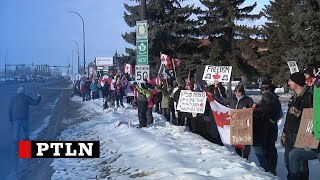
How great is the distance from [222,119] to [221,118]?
5 centimetres

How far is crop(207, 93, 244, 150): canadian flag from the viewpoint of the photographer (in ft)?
32.9

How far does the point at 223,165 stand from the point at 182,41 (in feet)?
94.8

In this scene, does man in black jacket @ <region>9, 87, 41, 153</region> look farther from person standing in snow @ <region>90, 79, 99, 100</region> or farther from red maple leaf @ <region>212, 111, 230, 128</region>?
person standing in snow @ <region>90, 79, 99, 100</region>

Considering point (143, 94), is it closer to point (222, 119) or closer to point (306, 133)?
point (222, 119)

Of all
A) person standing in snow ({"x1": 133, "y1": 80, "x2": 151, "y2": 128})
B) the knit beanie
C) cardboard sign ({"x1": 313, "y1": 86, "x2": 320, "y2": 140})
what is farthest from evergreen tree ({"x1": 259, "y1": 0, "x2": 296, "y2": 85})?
cardboard sign ({"x1": 313, "y1": 86, "x2": 320, "y2": 140})

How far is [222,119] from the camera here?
404 inches

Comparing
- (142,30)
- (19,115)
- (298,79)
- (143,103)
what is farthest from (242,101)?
(19,115)

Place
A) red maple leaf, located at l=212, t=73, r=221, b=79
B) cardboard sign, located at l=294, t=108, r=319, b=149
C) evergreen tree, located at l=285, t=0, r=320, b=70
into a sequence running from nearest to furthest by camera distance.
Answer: cardboard sign, located at l=294, t=108, r=319, b=149 < red maple leaf, located at l=212, t=73, r=221, b=79 < evergreen tree, located at l=285, t=0, r=320, b=70

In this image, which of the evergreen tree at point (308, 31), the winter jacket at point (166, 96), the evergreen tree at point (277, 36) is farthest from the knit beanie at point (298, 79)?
the evergreen tree at point (277, 36)

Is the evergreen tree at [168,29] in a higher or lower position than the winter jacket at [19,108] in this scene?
higher

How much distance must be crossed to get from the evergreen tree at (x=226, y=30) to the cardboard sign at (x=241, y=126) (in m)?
30.0

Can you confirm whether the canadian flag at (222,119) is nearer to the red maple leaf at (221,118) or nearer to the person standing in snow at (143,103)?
the red maple leaf at (221,118)

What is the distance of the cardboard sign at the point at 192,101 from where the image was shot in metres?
12.1

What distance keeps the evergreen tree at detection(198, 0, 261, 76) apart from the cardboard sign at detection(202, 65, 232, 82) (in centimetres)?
→ 2572
